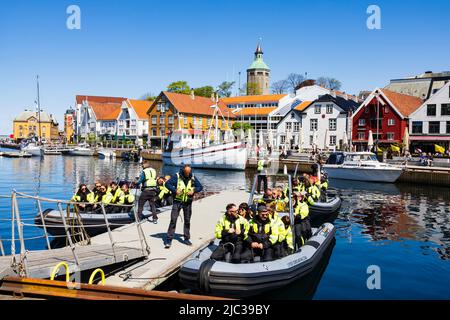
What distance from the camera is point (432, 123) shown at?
184 ft

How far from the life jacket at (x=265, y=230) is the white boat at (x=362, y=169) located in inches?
1240

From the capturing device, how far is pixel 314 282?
39.4 feet

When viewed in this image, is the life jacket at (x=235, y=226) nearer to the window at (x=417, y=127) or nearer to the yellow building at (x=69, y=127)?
the window at (x=417, y=127)

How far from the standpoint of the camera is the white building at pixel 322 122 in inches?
2625

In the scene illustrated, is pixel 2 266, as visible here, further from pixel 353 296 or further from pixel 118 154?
pixel 118 154

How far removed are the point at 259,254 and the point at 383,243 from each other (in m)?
8.35

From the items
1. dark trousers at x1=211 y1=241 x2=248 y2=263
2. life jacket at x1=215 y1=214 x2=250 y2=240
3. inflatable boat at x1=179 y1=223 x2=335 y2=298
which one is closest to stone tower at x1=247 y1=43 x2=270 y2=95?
life jacket at x1=215 y1=214 x2=250 y2=240

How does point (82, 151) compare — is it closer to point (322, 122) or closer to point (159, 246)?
point (322, 122)

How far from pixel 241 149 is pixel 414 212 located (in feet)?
102

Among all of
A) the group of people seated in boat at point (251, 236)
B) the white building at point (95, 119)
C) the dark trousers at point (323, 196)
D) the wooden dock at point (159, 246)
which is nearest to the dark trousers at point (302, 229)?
the group of people seated in boat at point (251, 236)

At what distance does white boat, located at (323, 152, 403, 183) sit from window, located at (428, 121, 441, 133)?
19493 millimetres

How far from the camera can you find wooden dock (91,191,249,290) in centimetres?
967

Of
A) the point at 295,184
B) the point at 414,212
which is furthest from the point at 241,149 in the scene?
the point at 295,184

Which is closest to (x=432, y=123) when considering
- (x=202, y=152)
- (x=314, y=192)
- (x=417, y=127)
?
(x=417, y=127)
